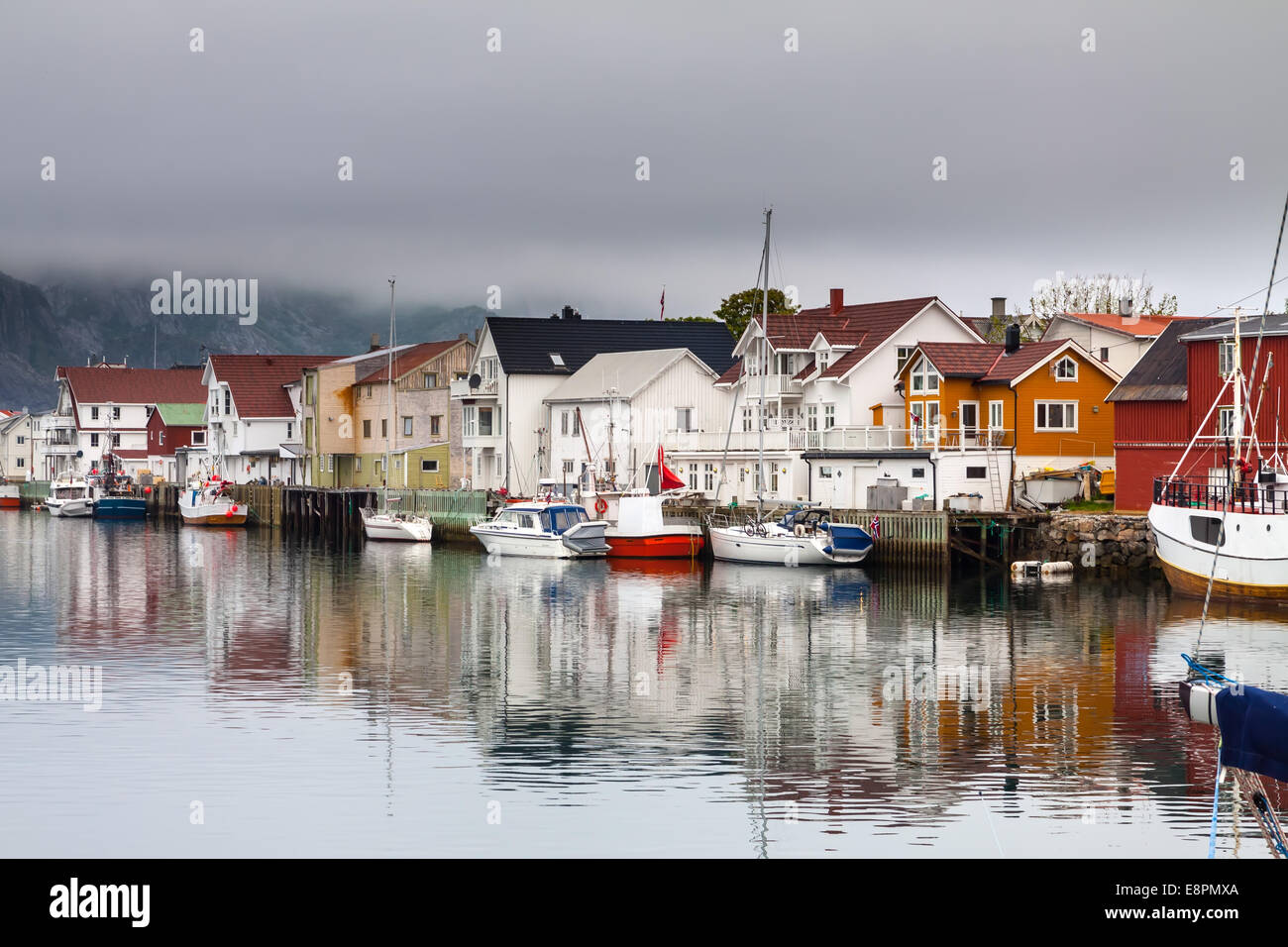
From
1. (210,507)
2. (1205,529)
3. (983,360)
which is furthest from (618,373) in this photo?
(1205,529)

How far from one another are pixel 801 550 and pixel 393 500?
34886 mm

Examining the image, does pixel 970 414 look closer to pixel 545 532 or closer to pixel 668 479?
pixel 668 479

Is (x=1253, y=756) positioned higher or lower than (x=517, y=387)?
lower

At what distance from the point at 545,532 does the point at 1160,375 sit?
85.7 ft

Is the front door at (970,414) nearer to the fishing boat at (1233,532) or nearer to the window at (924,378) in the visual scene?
the window at (924,378)

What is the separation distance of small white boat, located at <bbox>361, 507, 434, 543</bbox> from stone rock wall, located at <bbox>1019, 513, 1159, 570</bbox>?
3331cm

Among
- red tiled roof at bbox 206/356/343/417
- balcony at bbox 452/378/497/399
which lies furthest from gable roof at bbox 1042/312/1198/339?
red tiled roof at bbox 206/356/343/417

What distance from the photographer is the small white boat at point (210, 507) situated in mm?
102750

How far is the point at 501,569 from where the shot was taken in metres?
64.5

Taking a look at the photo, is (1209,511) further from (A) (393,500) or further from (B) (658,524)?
(A) (393,500)

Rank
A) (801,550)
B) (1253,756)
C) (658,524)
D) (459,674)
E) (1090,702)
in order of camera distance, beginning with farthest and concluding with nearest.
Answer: (658,524) → (801,550) → (459,674) → (1090,702) → (1253,756)

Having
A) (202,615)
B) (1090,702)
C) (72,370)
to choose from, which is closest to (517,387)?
(202,615)

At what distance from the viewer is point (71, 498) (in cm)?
12056
